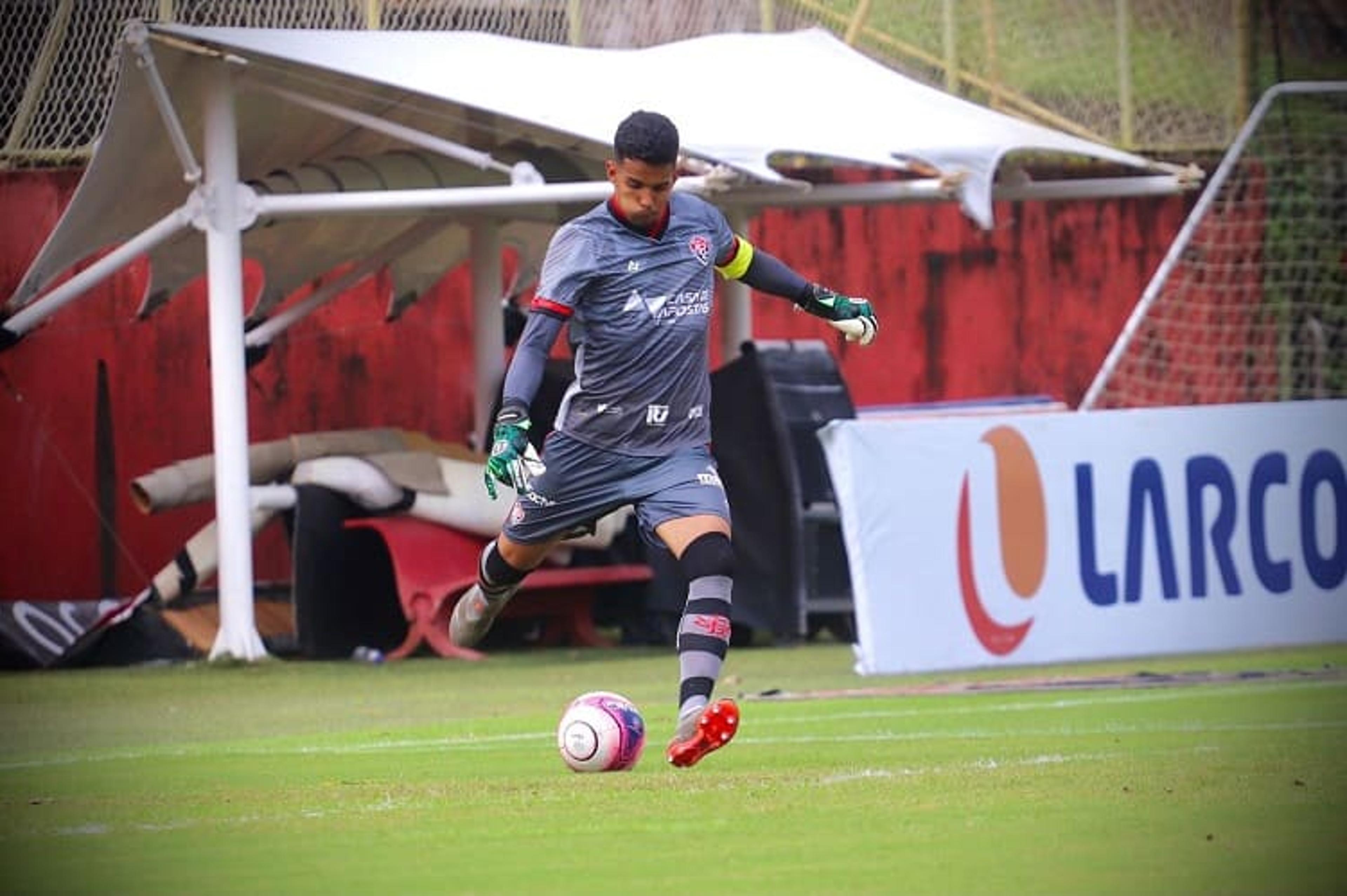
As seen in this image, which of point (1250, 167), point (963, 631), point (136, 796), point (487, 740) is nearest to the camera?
point (136, 796)

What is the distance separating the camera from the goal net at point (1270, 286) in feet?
73.4

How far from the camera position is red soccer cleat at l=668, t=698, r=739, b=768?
9.27m

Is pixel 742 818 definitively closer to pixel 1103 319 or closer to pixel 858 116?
pixel 858 116

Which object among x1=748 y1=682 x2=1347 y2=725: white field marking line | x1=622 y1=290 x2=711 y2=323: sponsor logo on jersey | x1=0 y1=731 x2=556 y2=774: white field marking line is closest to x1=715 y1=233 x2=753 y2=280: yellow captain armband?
→ x1=622 y1=290 x2=711 y2=323: sponsor logo on jersey

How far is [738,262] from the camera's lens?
421 inches

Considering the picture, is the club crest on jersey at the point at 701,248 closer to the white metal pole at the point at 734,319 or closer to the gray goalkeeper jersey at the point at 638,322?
the gray goalkeeper jersey at the point at 638,322

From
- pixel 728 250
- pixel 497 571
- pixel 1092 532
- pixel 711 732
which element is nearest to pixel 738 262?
pixel 728 250

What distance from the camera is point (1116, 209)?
2375cm

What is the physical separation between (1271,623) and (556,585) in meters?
4.78

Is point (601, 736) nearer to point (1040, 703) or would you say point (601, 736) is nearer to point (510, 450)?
point (510, 450)

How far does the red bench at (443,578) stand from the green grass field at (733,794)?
2.85 m

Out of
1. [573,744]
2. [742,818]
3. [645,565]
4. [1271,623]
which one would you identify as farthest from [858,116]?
[742,818]

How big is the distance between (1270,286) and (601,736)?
46.0 feet

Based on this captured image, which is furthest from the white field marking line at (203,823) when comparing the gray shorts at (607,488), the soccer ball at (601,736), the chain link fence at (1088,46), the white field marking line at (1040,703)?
the chain link fence at (1088,46)
